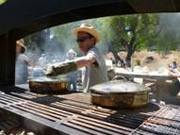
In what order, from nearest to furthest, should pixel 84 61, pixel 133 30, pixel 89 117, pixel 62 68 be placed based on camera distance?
pixel 89 117 < pixel 62 68 < pixel 84 61 < pixel 133 30

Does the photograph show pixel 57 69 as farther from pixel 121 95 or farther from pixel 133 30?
pixel 133 30

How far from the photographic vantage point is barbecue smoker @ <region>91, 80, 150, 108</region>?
1967 millimetres

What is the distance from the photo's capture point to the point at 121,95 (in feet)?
6.45

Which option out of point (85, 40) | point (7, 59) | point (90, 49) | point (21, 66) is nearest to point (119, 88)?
point (90, 49)

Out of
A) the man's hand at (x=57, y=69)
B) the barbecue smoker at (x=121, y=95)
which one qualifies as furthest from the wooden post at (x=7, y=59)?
the barbecue smoker at (x=121, y=95)

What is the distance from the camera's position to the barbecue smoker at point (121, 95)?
1.97 metres

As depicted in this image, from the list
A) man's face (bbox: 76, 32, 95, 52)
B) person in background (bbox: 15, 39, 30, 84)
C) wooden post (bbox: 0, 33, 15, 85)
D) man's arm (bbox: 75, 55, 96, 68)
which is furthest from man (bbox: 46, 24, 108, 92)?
person in background (bbox: 15, 39, 30, 84)

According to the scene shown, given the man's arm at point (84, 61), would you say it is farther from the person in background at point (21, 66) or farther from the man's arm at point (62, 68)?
the person in background at point (21, 66)

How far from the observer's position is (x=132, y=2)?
2.05m

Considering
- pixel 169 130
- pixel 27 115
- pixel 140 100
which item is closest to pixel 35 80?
pixel 27 115

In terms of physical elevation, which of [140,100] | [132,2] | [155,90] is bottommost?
[155,90]

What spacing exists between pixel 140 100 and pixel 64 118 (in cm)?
61

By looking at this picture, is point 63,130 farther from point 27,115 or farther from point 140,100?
Result: point 140,100

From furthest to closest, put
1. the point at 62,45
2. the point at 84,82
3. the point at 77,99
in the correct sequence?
1. the point at 62,45
2. the point at 84,82
3. the point at 77,99
